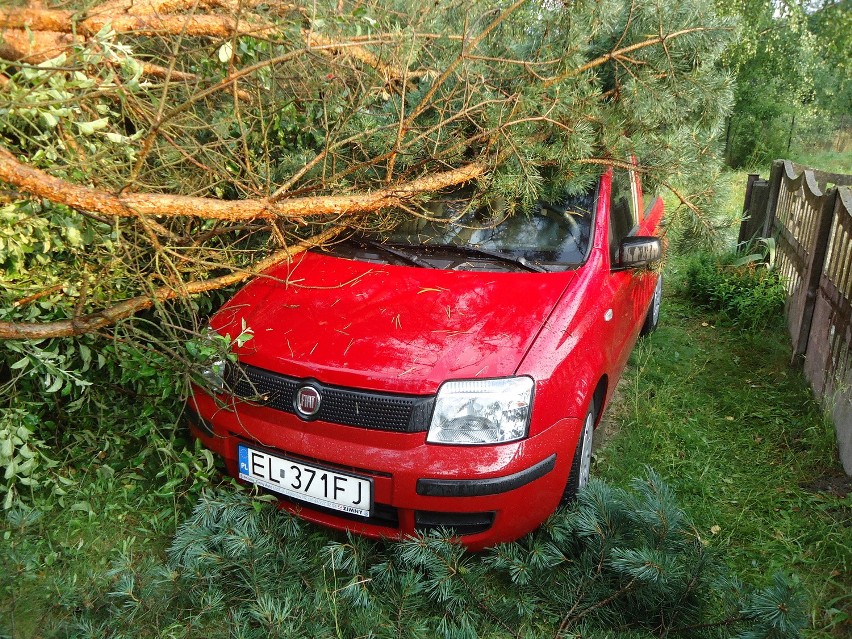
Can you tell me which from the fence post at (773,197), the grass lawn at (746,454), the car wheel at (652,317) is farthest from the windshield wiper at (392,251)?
the fence post at (773,197)

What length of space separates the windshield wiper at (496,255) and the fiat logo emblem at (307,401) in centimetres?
106

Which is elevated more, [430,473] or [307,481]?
[430,473]

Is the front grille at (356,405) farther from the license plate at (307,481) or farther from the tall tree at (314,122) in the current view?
the tall tree at (314,122)

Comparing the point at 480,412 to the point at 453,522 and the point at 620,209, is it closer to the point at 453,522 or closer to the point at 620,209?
the point at 453,522

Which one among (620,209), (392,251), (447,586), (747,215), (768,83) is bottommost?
(447,586)

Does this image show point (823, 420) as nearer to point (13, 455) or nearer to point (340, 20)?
point (340, 20)

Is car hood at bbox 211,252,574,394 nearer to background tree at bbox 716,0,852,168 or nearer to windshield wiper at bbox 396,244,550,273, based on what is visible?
windshield wiper at bbox 396,244,550,273

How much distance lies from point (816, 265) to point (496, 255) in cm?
249

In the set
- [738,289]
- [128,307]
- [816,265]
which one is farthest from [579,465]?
[738,289]

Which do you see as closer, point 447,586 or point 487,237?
point 447,586

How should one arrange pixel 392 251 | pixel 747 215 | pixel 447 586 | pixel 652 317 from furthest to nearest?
pixel 747 215 < pixel 652 317 < pixel 392 251 < pixel 447 586

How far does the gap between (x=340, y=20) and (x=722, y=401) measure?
312 cm

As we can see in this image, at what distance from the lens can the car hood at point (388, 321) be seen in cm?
249

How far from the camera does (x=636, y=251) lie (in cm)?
327
